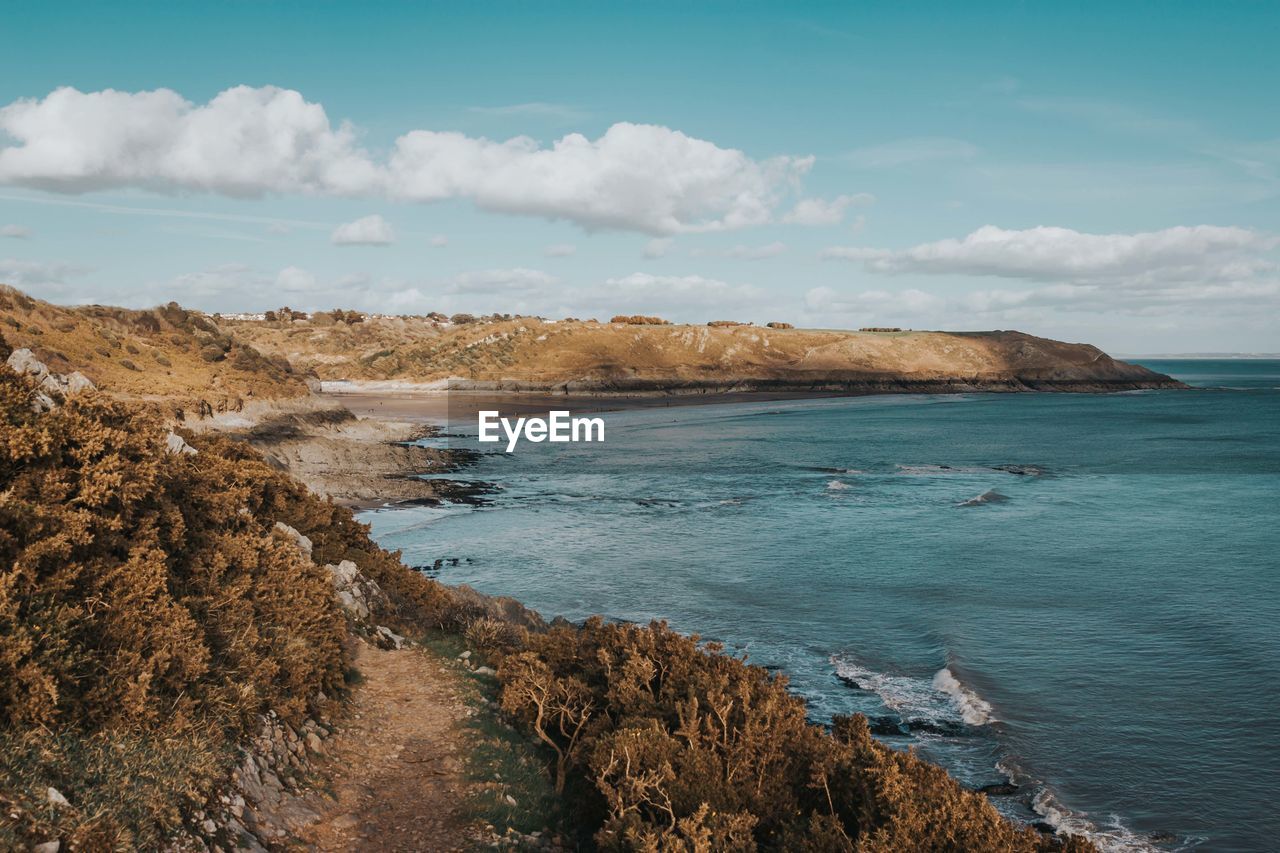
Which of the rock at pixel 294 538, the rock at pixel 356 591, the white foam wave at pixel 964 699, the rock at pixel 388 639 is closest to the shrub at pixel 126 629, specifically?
the rock at pixel 294 538

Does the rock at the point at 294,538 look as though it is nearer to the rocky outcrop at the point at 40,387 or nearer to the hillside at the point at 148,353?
the rocky outcrop at the point at 40,387

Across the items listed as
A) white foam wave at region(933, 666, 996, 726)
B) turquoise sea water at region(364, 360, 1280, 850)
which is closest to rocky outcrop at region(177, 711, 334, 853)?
→ turquoise sea water at region(364, 360, 1280, 850)

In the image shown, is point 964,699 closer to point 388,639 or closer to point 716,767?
point 716,767

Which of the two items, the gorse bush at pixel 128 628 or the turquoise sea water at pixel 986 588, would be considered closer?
the gorse bush at pixel 128 628

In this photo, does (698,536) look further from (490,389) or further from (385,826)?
(490,389)

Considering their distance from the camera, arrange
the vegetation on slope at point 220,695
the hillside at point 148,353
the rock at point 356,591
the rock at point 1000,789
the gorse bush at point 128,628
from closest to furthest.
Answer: the gorse bush at point 128,628
the vegetation on slope at point 220,695
the rock at point 1000,789
the rock at point 356,591
the hillside at point 148,353

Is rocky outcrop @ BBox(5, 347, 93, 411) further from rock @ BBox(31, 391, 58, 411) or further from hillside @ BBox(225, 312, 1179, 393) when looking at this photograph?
hillside @ BBox(225, 312, 1179, 393)

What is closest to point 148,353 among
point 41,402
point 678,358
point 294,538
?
point 294,538
